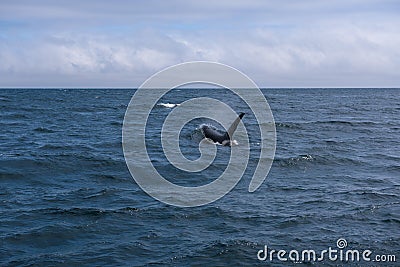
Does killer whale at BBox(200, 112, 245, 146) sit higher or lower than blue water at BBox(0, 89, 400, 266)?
higher

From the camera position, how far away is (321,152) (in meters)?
30.9

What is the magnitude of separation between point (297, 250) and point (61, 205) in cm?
Result: 903

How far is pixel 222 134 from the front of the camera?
3541 cm

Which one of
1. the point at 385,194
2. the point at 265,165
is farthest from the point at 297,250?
the point at 265,165

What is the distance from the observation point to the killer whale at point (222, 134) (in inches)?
1314

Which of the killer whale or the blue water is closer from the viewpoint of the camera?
the blue water

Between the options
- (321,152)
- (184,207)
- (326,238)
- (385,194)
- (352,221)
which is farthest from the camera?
(321,152)

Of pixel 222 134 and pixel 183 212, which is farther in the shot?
pixel 222 134

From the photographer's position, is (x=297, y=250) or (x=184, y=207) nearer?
(x=297, y=250)

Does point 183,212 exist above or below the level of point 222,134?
below

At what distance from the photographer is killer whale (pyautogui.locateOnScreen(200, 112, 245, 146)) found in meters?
33.4

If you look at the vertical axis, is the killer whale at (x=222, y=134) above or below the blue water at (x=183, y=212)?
above

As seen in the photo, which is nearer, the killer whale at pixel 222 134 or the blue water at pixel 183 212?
the blue water at pixel 183 212

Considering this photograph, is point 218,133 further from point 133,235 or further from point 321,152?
point 133,235
